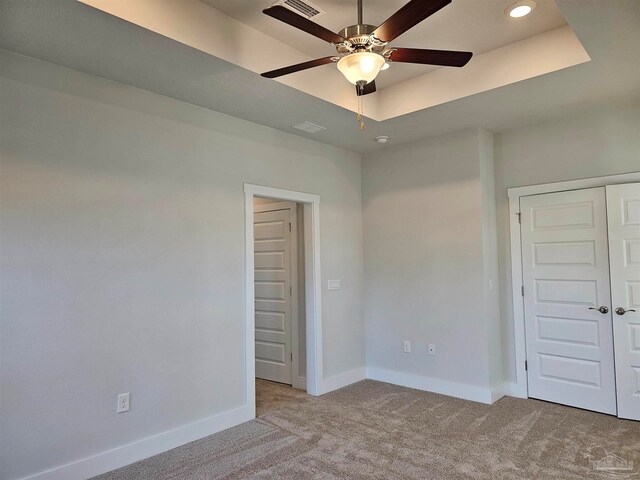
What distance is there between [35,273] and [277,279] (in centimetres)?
274

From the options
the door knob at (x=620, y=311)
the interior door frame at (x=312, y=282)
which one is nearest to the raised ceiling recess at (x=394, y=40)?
the interior door frame at (x=312, y=282)

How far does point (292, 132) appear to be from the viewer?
4332mm

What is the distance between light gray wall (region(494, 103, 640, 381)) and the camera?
3729 millimetres

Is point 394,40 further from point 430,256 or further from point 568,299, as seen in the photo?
point 568,299

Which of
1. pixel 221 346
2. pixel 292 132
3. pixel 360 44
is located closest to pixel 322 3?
pixel 360 44

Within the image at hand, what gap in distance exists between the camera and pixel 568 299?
157 inches

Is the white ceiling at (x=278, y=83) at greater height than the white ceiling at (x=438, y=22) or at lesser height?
lesser

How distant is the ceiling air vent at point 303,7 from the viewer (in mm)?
2646

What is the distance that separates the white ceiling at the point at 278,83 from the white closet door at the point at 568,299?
3.22ft

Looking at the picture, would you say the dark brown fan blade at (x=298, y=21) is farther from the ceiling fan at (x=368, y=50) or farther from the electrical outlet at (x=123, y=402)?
the electrical outlet at (x=123, y=402)

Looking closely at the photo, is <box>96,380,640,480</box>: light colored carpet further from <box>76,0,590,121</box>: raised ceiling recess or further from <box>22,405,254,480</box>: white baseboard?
<box>76,0,590,121</box>: raised ceiling recess

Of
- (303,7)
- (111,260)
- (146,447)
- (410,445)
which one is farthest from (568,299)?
(111,260)

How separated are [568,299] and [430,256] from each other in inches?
54.7

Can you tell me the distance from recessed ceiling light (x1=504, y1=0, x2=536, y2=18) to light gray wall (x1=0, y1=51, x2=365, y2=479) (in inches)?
92.1
